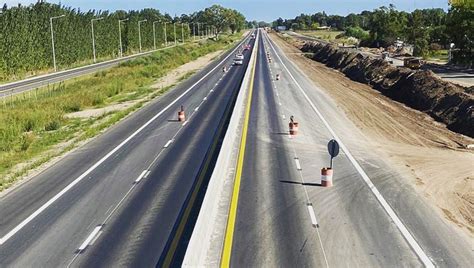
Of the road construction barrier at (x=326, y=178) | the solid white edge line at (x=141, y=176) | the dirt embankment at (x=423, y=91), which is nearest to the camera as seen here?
the road construction barrier at (x=326, y=178)

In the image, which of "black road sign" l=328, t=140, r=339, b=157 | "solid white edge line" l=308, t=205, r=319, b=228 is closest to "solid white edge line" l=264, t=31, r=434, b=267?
"black road sign" l=328, t=140, r=339, b=157

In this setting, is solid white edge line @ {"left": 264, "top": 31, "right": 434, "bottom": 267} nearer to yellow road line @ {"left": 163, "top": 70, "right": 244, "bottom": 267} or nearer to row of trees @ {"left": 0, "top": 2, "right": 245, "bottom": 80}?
yellow road line @ {"left": 163, "top": 70, "right": 244, "bottom": 267}

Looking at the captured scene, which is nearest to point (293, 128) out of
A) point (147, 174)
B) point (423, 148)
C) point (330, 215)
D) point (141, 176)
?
point (423, 148)

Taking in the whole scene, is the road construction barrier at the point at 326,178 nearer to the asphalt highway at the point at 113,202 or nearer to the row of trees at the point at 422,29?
the asphalt highway at the point at 113,202

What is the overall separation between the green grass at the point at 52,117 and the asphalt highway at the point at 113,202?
185 cm

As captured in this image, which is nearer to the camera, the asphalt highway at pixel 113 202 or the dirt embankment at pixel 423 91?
the asphalt highway at pixel 113 202

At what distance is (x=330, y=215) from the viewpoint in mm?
15477

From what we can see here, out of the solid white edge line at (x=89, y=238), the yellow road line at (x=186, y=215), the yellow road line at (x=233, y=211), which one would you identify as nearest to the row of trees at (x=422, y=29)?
the yellow road line at (x=233, y=211)

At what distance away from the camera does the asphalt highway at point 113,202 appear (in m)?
12.8

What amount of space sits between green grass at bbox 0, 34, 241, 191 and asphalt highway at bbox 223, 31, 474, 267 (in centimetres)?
1024

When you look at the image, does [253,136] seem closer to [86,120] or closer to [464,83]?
[86,120]

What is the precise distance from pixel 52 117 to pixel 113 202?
2029cm

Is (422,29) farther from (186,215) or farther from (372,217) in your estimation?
(186,215)

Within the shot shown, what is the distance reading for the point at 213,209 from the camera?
15133mm
